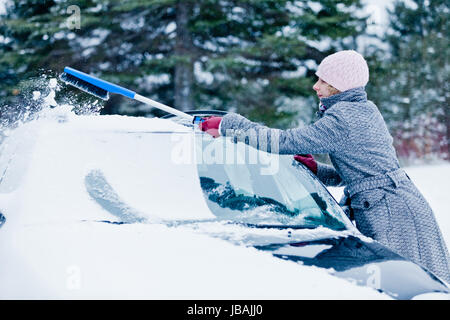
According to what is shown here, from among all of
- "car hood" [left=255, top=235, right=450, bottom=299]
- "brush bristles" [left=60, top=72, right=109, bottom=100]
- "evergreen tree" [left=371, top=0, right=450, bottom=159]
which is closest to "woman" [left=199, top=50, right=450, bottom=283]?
"car hood" [left=255, top=235, right=450, bottom=299]

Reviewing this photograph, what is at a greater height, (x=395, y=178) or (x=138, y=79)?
(x=138, y=79)

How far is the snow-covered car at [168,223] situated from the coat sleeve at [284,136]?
23 cm

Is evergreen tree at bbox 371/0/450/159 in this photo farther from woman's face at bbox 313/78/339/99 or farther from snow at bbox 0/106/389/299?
snow at bbox 0/106/389/299

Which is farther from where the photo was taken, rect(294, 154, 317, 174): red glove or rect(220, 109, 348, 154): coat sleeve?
rect(294, 154, 317, 174): red glove

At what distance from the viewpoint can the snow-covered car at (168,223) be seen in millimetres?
1699

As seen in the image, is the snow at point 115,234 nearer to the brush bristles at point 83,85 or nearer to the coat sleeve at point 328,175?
the brush bristles at point 83,85

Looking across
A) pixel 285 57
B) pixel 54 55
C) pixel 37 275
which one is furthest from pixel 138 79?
pixel 37 275

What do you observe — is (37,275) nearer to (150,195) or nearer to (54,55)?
(150,195)

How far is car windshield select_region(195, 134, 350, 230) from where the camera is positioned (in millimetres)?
2418

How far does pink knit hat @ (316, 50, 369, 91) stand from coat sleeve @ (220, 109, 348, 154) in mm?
224

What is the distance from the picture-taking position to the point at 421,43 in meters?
22.3

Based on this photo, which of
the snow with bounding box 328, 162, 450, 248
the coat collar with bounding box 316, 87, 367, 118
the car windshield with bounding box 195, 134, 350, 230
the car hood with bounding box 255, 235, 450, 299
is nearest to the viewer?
the car hood with bounding box 255, 235, 450, 299

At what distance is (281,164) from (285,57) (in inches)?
462

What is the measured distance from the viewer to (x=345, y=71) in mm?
2703
